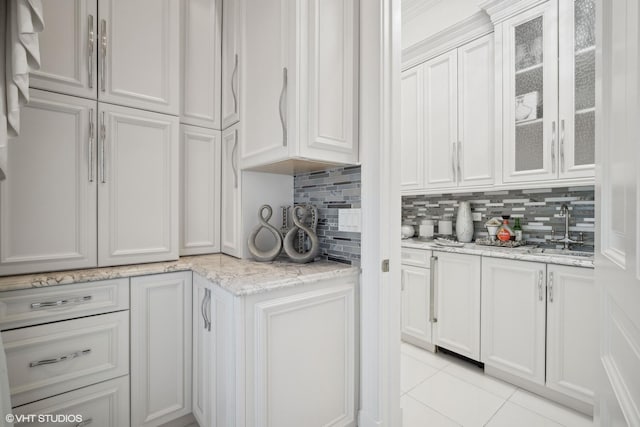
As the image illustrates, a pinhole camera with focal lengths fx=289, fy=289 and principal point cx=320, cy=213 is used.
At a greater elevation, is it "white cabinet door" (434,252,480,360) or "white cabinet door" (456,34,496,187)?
"white cabinet door" (456,34,496,187)

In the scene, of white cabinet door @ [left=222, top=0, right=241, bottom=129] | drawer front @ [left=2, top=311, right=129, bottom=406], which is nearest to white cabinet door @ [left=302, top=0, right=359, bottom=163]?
white cabinet door @ [left=222, top=0, right=241, bottom=129]

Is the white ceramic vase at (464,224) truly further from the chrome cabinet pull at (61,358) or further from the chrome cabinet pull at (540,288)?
the chrome cabinet pull at (61,358)

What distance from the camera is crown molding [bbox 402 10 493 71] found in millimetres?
2396

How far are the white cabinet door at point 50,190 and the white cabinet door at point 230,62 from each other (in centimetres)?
72

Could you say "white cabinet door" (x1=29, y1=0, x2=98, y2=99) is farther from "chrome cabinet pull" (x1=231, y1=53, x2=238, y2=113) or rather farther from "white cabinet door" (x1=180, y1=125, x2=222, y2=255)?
"chrome cabinet pull" (x1=231, y1=53, x2=238, y2=113)

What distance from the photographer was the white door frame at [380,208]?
4.78 ft

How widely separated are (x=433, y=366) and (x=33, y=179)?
280cm

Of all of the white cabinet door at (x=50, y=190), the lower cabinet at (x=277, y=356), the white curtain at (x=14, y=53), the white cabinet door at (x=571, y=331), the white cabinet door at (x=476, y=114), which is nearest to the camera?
the white curtain at (x=14, y=53)

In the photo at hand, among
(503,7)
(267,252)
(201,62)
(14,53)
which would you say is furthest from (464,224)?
(14,53)

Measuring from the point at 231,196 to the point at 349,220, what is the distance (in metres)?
0.83

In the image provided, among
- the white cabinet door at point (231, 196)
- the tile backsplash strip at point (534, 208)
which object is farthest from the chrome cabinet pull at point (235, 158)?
the tile backsplash strip at point (534, 208)

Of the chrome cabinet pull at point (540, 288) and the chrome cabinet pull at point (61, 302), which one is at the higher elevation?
the chrome cabinet pull at point (61, 302)

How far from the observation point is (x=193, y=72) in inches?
76.0

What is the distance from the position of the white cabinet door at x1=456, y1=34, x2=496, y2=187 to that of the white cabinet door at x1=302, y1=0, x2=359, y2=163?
1.45 meters
